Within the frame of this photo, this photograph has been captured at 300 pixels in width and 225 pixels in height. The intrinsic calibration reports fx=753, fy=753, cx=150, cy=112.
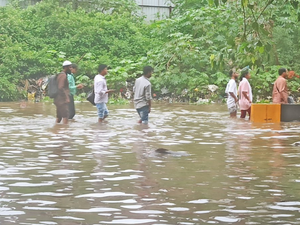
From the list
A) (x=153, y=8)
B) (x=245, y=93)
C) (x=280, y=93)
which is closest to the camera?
(x=245, y=93)

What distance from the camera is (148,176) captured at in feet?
31.5

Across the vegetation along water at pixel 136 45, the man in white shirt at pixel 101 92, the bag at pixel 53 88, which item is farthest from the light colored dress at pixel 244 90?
the vegetation along water at pixel 136 45

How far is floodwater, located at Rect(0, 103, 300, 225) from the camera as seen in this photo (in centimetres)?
712

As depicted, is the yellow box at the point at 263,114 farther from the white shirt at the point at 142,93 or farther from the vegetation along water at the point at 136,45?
the vegetation along water at the point at 136,45

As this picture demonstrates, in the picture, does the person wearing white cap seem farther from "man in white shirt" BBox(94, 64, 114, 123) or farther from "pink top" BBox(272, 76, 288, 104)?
"pink top" BBox(272, 76, 288, 104)

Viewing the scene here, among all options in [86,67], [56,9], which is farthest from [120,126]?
[56,9]

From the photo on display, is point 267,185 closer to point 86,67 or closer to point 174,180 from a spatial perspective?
point 174,180

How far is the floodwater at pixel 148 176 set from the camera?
7.12 m

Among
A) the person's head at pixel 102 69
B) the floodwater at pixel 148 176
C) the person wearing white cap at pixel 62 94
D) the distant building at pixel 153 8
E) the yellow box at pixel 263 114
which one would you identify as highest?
the distant building at pixel 153 8

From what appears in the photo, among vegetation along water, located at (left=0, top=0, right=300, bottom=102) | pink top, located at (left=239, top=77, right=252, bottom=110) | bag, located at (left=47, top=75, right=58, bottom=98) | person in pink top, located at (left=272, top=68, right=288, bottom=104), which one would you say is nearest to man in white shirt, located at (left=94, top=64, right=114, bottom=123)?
bag, located at (left=47, top=75, right=58, bottom=98)

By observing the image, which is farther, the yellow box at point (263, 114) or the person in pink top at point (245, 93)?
the person in pink top at point (245, 93)

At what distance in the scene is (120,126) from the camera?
718 inches

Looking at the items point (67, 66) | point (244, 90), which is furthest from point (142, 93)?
point (244, 90)

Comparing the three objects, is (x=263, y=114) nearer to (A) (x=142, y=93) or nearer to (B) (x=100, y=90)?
(A) (x=142, y=93)
